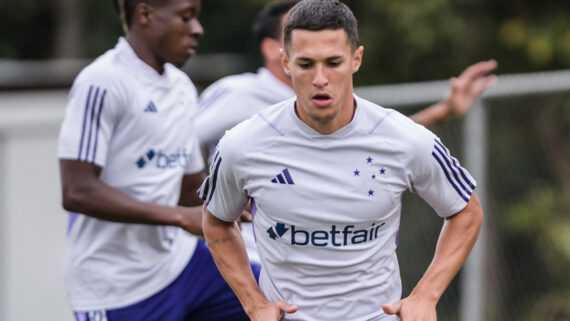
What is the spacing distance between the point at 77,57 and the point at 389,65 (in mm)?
14615

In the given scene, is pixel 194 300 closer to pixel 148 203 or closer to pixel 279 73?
pixel 148 203

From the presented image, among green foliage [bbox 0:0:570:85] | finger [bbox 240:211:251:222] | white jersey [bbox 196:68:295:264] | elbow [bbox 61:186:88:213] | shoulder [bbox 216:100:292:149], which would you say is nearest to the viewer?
shoulder [bbox 216:100:292:149]

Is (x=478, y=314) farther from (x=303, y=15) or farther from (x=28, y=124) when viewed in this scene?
(x=28, y=124)

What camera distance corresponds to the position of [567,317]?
7.09 meters

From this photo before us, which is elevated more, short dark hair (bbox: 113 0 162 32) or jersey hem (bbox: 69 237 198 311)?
short dark hair (bbox: 113 0 162 32)

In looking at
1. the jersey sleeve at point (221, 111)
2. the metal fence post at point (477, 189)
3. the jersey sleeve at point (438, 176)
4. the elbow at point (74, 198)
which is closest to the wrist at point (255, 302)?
the jersey sleeve at point (438, 176)

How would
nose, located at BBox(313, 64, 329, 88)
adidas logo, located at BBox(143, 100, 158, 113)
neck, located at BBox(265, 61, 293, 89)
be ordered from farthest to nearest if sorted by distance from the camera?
neck, located at BBox(265, 61, 293, 89) → adidas logo, located at BBox(143, 100, 158, 113) → nose, located at BBox(313, 64, 329, 88)

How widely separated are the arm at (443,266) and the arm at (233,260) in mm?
480

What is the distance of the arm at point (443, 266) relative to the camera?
3.13 meters

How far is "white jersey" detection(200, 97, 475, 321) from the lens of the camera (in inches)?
125

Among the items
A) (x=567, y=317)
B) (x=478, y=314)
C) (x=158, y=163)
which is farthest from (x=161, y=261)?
(x=567, y=317)

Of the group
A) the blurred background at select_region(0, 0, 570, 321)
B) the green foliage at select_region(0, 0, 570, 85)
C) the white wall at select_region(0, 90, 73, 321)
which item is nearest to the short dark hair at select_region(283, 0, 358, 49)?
the blurred background at select_region(0, 0, 570, 321)

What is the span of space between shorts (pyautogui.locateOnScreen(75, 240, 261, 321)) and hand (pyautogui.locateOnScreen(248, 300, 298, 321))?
117 centimetres

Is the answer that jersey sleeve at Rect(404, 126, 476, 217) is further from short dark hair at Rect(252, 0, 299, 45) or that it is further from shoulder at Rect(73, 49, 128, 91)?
short dark hair at Rect(252, 0, 299, 45)
